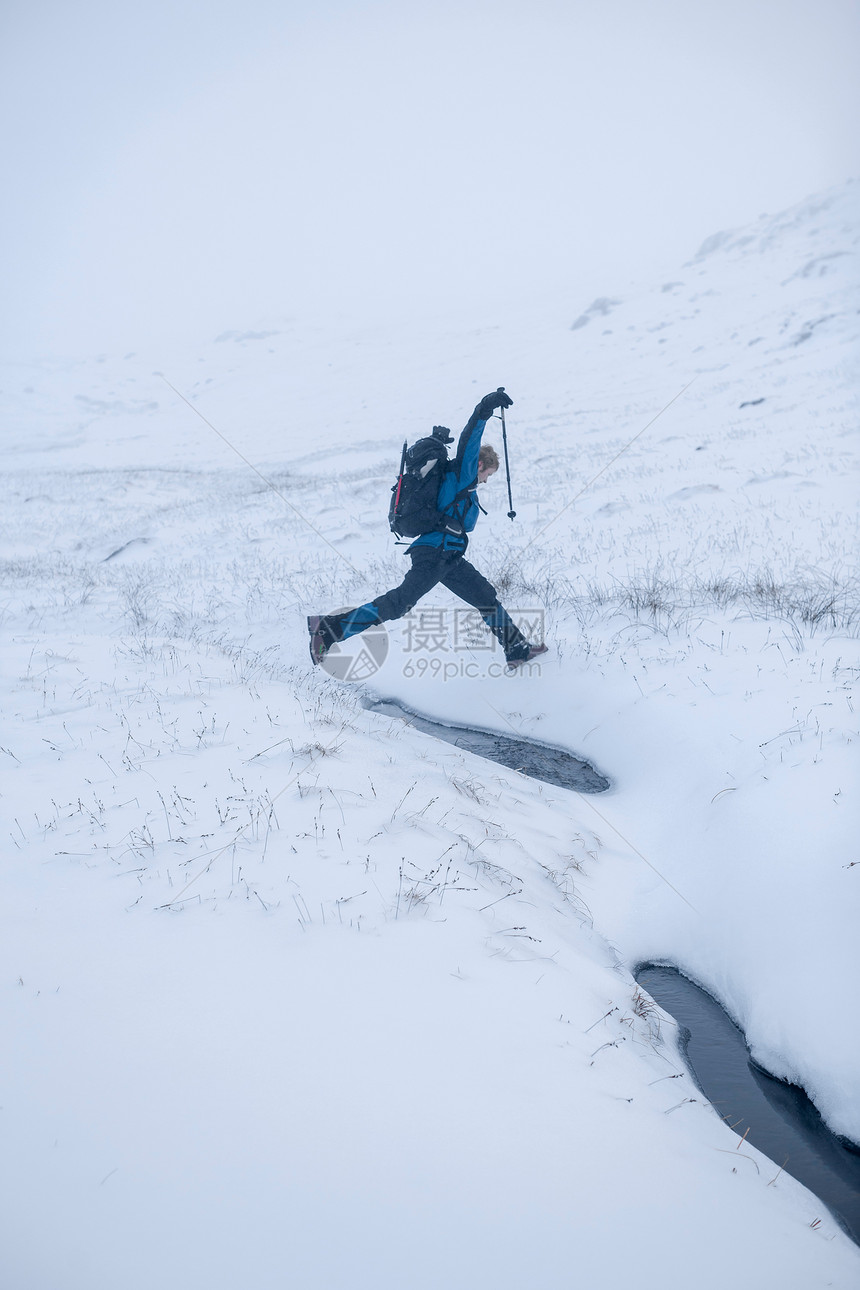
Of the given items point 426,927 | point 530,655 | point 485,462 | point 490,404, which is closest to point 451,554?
point 485,462

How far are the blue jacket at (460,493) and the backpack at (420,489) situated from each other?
0.06 meters

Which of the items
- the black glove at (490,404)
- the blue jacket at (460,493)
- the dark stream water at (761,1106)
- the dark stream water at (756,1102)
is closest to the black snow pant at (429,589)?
the blue jacket at (460,493)

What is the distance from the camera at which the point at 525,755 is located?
6.14m

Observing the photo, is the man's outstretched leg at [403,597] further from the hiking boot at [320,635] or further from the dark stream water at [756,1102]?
the dark stream water at [756,1102]

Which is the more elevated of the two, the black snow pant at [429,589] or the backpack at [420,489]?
the backpack at [420,489]

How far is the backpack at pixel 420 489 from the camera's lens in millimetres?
5902

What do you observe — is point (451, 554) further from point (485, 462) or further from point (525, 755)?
point (525, 755)

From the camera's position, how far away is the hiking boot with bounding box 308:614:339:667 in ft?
22.5

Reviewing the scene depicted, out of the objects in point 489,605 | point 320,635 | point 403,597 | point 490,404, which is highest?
point 490,404

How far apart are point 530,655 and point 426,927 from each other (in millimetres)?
4364

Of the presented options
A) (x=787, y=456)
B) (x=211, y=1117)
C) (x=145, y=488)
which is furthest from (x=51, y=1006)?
(x=145, y=488)

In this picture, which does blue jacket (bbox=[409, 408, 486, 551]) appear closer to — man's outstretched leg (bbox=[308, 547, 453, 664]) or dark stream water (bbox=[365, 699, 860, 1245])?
man's outstretched leg (bbox=[308, 547, 453, 664])

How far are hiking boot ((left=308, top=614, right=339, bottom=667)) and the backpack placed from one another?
4.37 ft

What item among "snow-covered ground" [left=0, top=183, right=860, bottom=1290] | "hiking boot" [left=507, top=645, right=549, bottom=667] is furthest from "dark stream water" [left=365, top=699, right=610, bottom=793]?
"hiking boot" [left=507, top=645, right=549, bottom=667]
